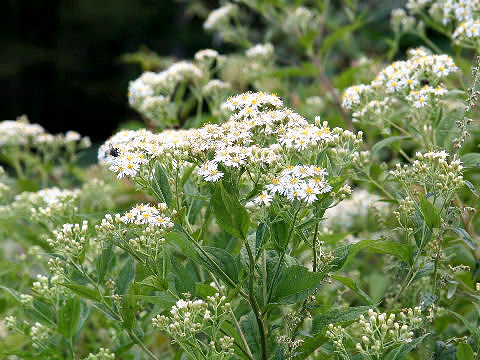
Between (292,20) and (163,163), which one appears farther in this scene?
(292,20)

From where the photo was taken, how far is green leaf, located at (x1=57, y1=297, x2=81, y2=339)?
2002 millimetres

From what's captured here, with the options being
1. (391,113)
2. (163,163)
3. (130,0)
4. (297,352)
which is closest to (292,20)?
(391,113)

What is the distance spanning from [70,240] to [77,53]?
10186mm

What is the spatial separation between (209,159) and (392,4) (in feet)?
17.4

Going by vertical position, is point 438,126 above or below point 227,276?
above

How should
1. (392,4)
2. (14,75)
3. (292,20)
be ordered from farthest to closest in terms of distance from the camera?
(14,75), (392,4), (292,20)

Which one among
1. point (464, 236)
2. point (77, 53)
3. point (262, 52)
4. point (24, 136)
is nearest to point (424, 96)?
point (464, 236)

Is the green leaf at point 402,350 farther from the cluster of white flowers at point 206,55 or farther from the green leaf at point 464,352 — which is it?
the cluster of white flowers at point 206,55

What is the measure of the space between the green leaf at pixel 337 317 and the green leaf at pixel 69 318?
84cm

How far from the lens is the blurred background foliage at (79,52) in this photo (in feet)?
35.4

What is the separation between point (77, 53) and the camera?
1125 centimetres

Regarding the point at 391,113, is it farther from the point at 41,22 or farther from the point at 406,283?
the point at 41,22

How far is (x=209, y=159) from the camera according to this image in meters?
1.69

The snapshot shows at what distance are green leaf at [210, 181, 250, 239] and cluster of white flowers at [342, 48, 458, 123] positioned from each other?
0.93 meters
